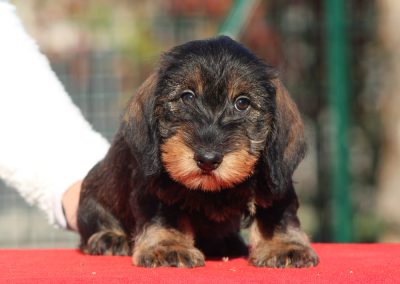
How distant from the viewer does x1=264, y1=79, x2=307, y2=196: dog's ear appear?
439cm

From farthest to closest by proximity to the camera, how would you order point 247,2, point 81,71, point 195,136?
point 81,71 < point 247,2 < point 195,136

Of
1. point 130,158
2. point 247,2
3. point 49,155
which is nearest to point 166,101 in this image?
point 130,158

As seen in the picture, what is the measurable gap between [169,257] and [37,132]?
1867 mm

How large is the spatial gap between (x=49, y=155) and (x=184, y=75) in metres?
1.69

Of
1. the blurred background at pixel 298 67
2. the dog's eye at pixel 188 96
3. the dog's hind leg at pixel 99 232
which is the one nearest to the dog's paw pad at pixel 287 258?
the dog's eye at pixel 188 96

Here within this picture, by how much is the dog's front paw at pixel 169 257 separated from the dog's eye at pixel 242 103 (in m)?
0.71

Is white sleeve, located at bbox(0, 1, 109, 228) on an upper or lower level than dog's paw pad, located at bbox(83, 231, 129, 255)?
upper

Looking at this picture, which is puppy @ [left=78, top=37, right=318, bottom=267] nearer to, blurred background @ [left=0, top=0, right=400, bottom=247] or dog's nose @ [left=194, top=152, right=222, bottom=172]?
dog's nose @ [left=194, top=152, right=222, bottom=172]

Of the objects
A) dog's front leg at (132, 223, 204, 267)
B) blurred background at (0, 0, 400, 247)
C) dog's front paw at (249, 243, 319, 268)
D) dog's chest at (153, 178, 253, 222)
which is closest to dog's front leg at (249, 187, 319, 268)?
dog's front paw at (249, 243, 319, 268)

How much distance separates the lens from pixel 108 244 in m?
4.99

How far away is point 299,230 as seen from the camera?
4.63 metres

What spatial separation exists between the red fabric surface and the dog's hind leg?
0.40 feet

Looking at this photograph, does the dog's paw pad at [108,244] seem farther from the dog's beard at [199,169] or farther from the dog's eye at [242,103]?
the dog's eye at [242,103]

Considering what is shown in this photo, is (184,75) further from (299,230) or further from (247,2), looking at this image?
(247,2)
